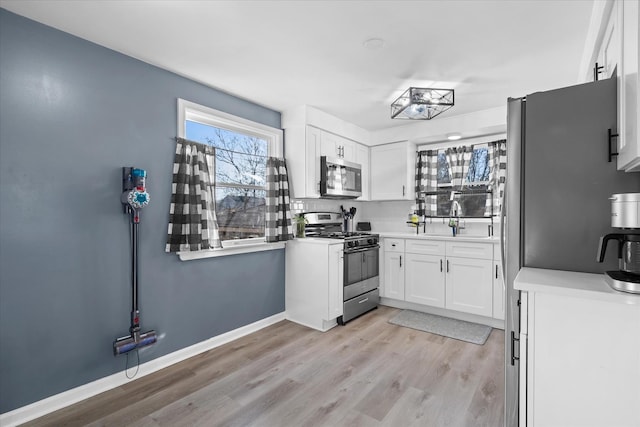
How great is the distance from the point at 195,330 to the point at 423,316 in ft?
8.40

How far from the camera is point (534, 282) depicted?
1.30 meters

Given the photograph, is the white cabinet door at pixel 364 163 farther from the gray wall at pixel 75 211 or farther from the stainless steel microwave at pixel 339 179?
the gray wall at pixel 75 211

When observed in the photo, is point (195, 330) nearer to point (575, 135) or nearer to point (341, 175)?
point (341, 175)

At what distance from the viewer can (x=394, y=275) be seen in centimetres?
418

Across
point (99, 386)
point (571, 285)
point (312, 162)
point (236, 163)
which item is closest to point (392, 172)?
point (312, 162)

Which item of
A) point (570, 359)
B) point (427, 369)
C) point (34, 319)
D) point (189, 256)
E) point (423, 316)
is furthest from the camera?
point (423, 316)

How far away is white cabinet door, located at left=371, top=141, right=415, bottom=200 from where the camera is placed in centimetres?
450

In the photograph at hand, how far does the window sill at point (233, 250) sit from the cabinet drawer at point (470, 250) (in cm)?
198

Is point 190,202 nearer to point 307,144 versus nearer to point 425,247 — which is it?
point 307,144

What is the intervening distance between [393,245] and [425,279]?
581mm

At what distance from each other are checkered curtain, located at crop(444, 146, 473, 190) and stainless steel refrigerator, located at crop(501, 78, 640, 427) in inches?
108

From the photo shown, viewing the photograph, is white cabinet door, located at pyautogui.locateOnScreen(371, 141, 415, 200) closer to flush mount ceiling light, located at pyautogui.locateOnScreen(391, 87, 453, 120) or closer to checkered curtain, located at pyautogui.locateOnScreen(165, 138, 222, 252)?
flush mount ceiling light, located at pyautogui.locateOnScreen(391, 87, 453, 120)

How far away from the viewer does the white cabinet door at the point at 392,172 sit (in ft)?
14.8

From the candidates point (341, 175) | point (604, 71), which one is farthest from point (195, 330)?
point (604, 71)
